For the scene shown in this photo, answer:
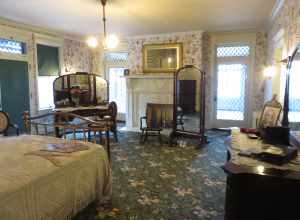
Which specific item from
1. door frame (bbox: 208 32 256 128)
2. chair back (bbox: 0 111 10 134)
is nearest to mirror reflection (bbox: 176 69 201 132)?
door frame (bbox: 208 32 256 128)

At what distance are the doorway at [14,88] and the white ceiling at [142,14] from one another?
990mm

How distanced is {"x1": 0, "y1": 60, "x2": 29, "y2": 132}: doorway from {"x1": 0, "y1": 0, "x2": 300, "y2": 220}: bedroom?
24 mm

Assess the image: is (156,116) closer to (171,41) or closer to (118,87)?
(171,41)

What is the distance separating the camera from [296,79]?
93.6 inches

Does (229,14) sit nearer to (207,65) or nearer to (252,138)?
(207,65)

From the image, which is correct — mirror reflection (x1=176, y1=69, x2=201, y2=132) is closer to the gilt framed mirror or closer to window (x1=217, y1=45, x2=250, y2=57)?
the gilt framed mirror

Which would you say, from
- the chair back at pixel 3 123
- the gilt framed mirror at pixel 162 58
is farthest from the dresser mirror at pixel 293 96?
the chair back at pixel 3 123

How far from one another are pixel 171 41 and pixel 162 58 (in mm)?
516

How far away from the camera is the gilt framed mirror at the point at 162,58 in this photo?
614 cm

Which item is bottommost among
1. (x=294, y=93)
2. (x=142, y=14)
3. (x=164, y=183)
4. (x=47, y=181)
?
(x=164, y=183)

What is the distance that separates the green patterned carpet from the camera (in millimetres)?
2457

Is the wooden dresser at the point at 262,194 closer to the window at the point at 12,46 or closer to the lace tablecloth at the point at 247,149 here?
the lace tablecloth at the point at 247,149

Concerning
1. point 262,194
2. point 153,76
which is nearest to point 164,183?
point 262,194

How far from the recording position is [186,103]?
16.8 ft
